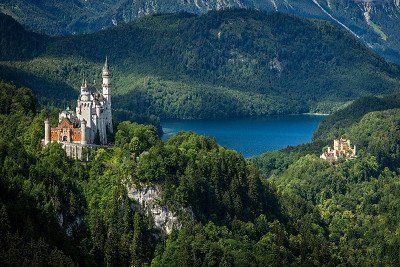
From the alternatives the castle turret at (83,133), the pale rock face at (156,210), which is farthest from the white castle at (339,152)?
the pale rock face at (156,210)

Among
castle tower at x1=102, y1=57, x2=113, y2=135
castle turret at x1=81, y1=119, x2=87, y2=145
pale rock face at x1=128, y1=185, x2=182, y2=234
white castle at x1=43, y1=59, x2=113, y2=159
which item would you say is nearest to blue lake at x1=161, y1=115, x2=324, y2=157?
castle tower at x1=102, y1=57, x2=113, y2=135

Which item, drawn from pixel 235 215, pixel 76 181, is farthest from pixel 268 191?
pixel 76 181

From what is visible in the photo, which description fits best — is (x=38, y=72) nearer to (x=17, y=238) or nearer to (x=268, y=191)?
(x=268, y=191)

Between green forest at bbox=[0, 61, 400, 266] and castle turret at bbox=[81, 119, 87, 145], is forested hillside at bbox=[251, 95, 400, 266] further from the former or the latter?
castle turret at bbox=[81, 119, 87, 145]

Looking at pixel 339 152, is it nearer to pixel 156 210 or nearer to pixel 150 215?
pixel 156 210

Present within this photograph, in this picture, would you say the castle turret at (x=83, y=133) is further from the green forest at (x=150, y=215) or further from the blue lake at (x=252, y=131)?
the blue lake at (x=252, y=131)
